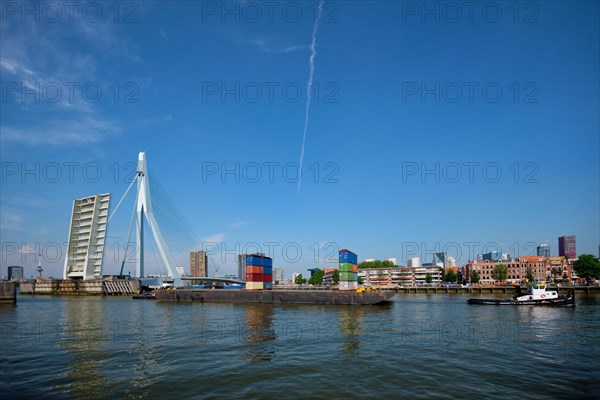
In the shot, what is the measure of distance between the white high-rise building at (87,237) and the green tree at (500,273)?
163 meters

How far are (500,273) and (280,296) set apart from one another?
12577 cm

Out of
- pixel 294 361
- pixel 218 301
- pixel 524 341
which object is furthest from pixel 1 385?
pixel 218 301

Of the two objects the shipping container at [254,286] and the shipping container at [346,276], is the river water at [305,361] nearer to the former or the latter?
the shipping container at [346,276]

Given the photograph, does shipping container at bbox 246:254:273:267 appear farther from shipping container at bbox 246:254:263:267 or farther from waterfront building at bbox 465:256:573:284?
waterfront building at bbox 465:256:573:284

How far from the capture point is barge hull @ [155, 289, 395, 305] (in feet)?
233

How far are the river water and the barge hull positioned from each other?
101 feet

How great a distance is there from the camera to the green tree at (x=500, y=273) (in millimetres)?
163625

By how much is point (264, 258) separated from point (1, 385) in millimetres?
75086

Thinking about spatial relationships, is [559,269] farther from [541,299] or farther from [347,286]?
[347,286]

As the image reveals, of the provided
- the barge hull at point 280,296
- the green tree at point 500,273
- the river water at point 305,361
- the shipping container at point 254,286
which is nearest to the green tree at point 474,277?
the green tree at point 500,273

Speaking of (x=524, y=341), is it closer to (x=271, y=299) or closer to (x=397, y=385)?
(x=397, y=385)

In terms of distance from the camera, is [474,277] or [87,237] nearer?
[87,237]

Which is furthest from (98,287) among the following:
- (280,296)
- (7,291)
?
(280,296)

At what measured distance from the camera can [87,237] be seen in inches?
5157
